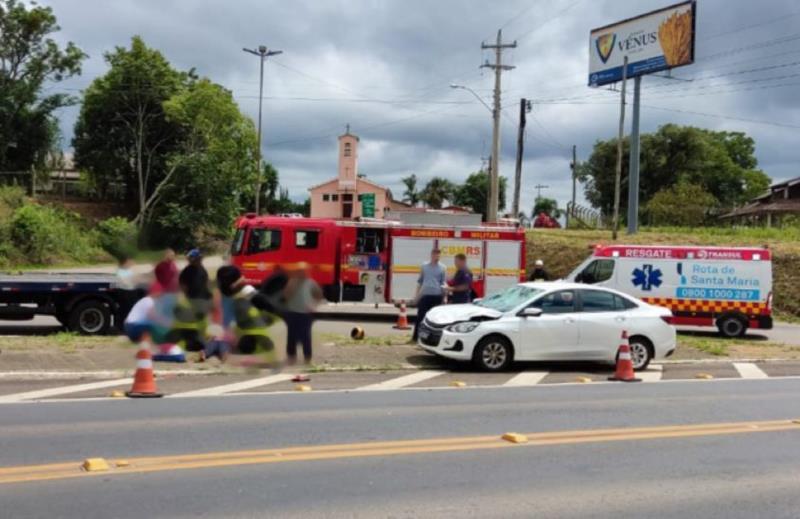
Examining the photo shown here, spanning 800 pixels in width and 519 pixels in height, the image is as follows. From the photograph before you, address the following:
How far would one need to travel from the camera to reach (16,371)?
10742 millimetres

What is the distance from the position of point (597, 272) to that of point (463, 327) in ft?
30.7

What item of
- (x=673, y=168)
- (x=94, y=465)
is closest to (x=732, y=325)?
(x=94, y=465)

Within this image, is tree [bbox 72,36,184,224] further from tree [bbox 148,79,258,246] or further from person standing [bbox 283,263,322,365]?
person standing [bbox 283,263,322,365]

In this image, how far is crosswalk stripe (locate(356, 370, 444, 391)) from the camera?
10.6 metres

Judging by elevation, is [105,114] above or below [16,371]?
above

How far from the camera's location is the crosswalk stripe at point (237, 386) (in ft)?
31.6

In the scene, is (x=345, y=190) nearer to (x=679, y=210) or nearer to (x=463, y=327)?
(x=679, y=210)

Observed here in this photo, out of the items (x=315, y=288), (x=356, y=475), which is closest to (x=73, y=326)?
(x=315, y=288)

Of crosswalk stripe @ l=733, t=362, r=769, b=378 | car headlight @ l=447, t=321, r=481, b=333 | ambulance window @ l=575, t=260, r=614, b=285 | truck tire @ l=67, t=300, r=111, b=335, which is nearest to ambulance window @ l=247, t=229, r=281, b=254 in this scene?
truck tire @ l=67, t=300, r=111, b=335

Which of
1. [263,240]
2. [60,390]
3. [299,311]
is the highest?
[263,240]

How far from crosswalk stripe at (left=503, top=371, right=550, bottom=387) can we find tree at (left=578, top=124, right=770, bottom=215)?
56237 mm

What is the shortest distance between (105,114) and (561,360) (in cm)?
4712

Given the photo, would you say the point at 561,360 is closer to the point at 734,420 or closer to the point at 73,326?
the point at 734,420

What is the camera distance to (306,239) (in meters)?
20.4
